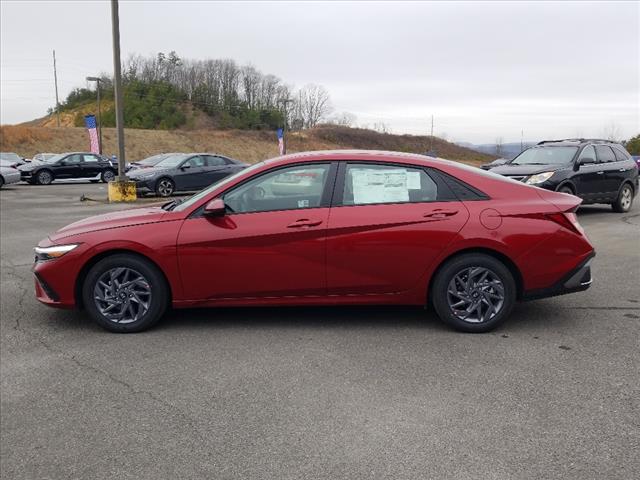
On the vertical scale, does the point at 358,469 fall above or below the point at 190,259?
below

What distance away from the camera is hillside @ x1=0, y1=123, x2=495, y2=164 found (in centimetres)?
5578

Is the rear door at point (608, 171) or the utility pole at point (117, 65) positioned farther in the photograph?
the utility pole at point (117, 65)

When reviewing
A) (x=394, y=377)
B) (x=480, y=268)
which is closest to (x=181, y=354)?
(x=394, y=377)

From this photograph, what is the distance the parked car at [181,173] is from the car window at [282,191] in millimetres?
14174

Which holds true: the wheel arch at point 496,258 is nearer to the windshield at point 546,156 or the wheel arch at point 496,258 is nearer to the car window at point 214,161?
the windshield at point 546,156

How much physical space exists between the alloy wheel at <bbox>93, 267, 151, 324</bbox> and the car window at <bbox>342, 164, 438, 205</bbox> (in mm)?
1839

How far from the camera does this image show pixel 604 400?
11.5ft

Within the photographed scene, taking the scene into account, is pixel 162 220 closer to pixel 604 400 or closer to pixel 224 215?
pixel 224 215

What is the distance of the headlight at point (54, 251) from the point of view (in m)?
4.83

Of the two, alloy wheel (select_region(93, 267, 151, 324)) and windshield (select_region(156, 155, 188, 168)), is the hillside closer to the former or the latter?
windshield (select_region(156, 155, 188, 168))

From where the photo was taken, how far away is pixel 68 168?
28344 millimetres

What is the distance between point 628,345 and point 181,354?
3418 millimetres

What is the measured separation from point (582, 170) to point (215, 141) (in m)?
65.5

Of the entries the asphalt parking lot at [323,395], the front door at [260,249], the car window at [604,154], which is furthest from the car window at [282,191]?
the car window at [604,154]
